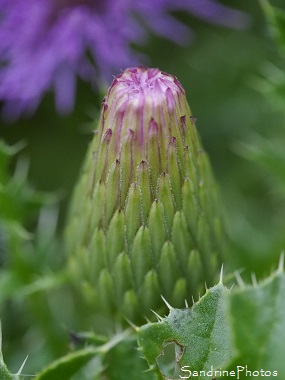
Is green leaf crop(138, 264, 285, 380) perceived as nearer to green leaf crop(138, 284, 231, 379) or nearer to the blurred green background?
green leaf crop(138, 284, 231, 379)

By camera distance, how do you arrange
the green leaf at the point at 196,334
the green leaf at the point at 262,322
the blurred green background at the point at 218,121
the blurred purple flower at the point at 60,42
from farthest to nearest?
the blurred green background at the point at 218,121
the blurred purple flower at the point at 60,42
the green leaf at the point at 196,334
the green leaf at the point at 262,322

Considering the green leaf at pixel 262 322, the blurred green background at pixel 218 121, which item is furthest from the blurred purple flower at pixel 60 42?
the green leaf at pixel 262 322

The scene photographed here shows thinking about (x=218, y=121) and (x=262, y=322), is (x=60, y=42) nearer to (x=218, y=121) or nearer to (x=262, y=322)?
(x=218, y=121)

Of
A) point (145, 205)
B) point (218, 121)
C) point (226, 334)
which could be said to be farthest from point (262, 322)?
point (218, 121)

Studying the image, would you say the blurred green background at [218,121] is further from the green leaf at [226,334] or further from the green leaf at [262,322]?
the green leaf at [262,322]

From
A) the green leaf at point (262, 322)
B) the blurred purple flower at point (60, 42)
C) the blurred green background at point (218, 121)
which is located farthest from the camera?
the blurred green background at point (218, 121)
